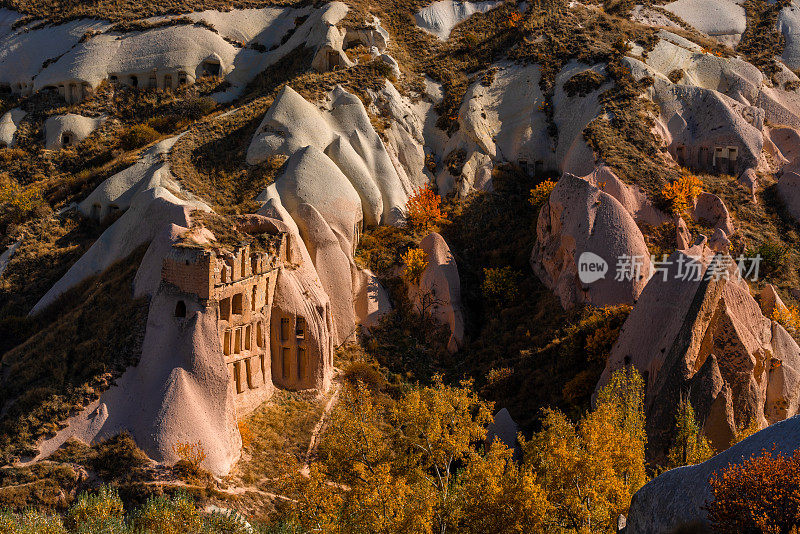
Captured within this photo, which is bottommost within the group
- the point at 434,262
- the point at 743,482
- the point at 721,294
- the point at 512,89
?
the point at 743,482

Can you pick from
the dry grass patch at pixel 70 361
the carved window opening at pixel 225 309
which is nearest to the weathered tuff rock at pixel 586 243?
the carved window opening at pixel 225 309

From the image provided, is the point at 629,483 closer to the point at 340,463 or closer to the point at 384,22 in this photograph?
the point at 340,463

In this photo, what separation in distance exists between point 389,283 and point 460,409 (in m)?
17.9

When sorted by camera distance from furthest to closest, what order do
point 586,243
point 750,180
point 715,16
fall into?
1. point 715,16
2. point 750,180
3. point 586,243

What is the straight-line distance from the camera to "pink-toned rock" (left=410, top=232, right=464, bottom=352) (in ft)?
136

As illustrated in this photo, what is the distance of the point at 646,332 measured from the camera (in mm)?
31969

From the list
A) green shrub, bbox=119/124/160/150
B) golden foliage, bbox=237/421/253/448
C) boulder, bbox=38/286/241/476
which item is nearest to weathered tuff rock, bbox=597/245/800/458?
golden foliage, bbox=237/421/253/448

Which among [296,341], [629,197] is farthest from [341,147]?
[629,197]

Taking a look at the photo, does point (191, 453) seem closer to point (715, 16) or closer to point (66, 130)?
point (66, 130)

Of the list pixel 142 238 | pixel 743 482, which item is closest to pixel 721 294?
pixel 743 482

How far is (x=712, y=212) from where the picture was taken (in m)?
44.4

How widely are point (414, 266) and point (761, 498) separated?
30278mm

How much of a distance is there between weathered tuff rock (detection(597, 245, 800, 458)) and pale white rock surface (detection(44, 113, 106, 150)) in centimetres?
4438

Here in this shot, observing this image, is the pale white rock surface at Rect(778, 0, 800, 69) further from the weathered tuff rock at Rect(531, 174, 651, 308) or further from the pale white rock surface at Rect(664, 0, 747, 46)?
the weathered tuff rock at Rect(531, 174, 651, 308)
